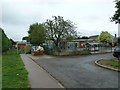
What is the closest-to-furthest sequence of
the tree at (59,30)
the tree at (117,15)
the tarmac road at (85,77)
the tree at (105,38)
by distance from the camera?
the tarmac road at (85,77)
the tree at (117,15)
the tree at (59,30)
the tree at (105,38)

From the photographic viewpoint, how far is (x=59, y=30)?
26.9 metres

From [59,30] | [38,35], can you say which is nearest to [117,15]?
[59,30]

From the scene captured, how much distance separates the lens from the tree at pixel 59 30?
27.1 metres

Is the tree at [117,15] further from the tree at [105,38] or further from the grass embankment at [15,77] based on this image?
the tree at [105,38]

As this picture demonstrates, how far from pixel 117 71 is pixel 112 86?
12.0ft

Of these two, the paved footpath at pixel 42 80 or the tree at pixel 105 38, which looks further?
the tree at pixel 105 38

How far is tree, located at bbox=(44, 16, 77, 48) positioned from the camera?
2709 centimetres

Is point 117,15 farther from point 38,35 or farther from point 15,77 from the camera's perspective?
point 38,35

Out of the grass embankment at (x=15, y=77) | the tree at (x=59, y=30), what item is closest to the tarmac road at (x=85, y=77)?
the grass embankment at (x=15, y=77)

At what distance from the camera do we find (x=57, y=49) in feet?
82.5

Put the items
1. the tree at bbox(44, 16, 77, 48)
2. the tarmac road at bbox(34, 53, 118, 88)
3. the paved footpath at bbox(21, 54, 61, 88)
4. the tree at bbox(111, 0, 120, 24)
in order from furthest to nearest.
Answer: the tree at bbox(44, 16, 77, 48), the tree at bbox(111, 0, 120, 24), the tarmac road at bbox(34, 53, 118, 88), the paved footpath at bbox(21, 54, 61, 88)

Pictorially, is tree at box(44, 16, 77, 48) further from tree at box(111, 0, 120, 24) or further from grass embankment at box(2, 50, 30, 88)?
grass embankment at box(2, 50, 30, 88)

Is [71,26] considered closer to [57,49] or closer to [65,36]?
[65,36]

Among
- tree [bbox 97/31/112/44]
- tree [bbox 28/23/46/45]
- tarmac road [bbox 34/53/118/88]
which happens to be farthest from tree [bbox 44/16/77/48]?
tree [bbox 97/31/112/44]
